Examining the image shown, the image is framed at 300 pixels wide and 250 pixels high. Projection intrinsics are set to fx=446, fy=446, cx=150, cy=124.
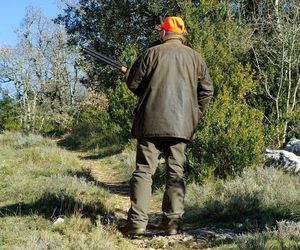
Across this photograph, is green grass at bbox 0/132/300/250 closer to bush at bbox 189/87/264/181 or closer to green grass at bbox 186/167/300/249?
green grass at bbox 186/167/300/249

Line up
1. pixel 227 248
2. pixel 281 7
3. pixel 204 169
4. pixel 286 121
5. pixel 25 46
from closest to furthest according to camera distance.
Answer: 1. pixel 227 248
2. pixel 204 169
3. pixel 286 121
4. pixel 281 7
5. pixel 25 46

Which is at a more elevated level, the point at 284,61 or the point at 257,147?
the point at 284,61

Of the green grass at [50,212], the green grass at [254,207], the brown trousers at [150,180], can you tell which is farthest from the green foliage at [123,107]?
the brown trousers at [150,180]

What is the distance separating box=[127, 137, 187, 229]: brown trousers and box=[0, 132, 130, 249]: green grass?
34 cm

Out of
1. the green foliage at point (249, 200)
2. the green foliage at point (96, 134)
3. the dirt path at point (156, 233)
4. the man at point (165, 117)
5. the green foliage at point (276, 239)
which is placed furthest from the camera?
the green foliage at point (96, 134)

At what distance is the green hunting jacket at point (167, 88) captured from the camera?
4.38 m

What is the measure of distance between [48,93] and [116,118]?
21445 millimetres

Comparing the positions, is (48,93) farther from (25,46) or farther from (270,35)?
(270,35)

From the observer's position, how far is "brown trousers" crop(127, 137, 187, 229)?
14.4 feet

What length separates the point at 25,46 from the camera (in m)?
33.4

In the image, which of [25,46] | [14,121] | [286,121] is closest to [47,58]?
[25,46]

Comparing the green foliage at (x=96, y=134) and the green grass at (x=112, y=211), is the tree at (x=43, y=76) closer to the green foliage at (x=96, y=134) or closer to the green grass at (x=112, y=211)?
the green foliage at (x=96, y=134)

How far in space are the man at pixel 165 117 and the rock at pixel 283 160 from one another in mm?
3313

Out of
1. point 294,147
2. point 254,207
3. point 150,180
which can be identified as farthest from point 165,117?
point 294,147
